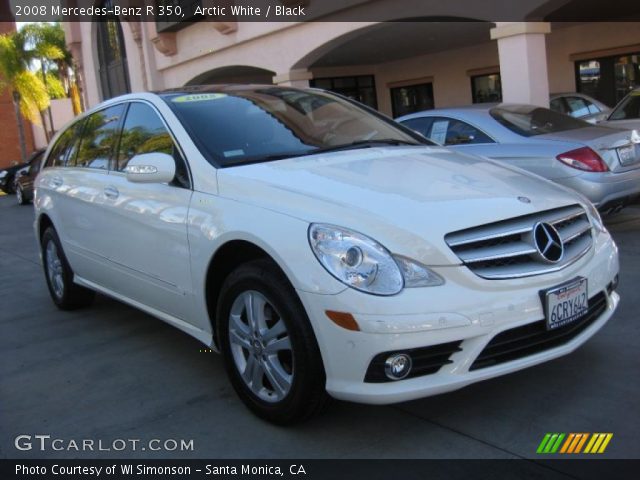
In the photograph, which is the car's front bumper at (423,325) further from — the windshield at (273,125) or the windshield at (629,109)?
the windshield at (629,109)

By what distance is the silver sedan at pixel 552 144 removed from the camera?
6441mm

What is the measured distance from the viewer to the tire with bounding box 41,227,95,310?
18.4 ft

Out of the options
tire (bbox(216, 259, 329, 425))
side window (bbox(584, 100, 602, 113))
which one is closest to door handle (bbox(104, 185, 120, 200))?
tire (bbox(216, 259, 329, 425))

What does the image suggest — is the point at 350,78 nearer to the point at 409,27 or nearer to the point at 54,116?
the point at 409,27

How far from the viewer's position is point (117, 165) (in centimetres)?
462

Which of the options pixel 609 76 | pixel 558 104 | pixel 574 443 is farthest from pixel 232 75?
pixel 574 443

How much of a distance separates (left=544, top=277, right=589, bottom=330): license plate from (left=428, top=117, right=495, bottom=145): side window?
4.13 m

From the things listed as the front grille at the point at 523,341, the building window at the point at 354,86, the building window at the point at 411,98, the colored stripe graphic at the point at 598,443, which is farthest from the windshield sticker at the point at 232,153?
the building window at the point at 411,98

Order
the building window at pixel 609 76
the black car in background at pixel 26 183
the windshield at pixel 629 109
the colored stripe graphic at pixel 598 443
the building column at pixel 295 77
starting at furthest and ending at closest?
the black car in background at pixel 26 183 < the building window at pixel 609 76 < the building column at pixel 295 77 < the windshield at pixel 629 109 < the colored stripe graphic at pixel 598 443

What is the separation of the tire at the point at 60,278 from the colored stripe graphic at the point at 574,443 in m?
3.98

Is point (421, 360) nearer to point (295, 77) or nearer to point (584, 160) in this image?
point (584, 160)

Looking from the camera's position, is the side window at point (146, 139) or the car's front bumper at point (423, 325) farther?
the side window at point (146, 139)

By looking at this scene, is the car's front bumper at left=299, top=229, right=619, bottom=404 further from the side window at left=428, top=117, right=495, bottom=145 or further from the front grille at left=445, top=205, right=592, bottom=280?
the side window at left=428, top=117, right=495, bottom=145

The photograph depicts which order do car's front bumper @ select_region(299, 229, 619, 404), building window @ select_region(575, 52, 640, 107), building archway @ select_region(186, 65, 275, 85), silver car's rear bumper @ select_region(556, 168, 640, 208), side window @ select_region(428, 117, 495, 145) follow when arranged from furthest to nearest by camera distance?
building archway @ select_region(186, 65, 275, 85) → building window @ select_region(575, 52, 640, 107) → side window @ select_region(428, 117, 495, 145) → silver car's rear bumper @ select_region(556, 168, 640, 208) → car's front bumper @ select_region(299, 229, 619, 404)
